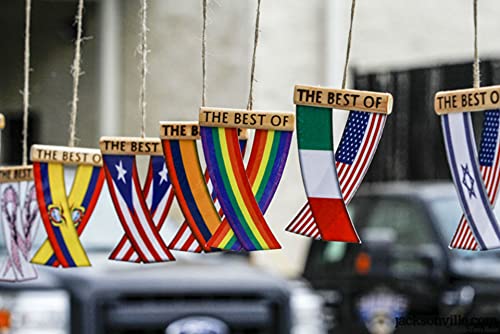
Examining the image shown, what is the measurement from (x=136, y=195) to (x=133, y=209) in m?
0.02

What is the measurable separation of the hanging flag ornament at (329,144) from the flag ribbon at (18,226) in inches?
24.0

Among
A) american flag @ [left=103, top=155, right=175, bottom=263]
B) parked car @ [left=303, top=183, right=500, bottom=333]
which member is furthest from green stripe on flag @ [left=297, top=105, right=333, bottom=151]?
parked car @ [left=303, top=183, right=500, bottom=333]

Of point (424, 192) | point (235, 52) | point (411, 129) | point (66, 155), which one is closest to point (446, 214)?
point (424, 192)

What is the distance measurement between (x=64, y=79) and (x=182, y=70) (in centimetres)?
143

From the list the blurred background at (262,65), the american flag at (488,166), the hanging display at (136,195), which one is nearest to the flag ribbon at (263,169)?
the hanging display at (136,195)

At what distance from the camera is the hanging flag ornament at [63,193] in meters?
2.47

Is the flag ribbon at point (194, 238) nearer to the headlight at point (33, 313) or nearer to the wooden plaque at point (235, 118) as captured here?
the wooden plaque at point (235, 118)

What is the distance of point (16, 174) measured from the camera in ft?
8.52

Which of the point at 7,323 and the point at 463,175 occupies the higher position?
the point at 463,175

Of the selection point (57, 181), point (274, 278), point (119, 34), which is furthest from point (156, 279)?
point (57, 181)

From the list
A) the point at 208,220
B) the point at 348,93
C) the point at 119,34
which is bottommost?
the point at 208,220

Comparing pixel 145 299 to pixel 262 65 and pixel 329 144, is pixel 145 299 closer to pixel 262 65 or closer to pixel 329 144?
pixel 262 65

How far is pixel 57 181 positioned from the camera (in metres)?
2.49

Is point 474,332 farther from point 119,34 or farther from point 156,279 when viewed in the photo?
point 119,34
